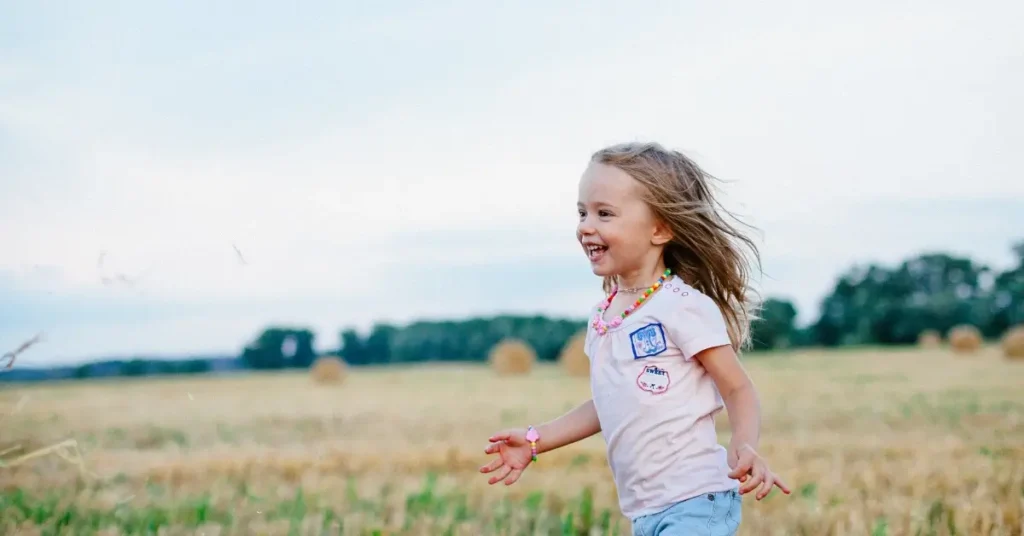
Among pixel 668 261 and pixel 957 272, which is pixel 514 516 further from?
pixel 957 272

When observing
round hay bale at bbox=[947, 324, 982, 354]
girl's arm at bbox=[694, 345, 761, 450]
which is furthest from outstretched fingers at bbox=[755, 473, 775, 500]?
round hay bale at bbox=[947, 324, 982, 354]

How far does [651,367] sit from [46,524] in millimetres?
2422

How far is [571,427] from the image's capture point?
294cm

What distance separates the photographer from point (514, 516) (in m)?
3.97

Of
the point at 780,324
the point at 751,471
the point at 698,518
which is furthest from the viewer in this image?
the point at 780,324

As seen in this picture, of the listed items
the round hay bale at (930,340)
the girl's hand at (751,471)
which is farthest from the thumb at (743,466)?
the round hay bale at (930,340)

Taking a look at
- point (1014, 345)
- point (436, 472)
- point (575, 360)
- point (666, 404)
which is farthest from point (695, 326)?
point (1014, 345)

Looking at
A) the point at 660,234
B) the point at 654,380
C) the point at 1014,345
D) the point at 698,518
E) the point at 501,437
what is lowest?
the point at 1014,345

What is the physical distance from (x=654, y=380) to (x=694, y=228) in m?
0.44

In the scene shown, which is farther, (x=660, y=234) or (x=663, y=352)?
(x=660, y=234)

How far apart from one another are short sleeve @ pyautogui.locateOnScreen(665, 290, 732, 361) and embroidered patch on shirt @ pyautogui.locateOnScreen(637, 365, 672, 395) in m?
0.07

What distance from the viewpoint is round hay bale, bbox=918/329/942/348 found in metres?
31.0

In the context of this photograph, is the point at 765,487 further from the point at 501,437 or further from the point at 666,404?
the point at 501,437

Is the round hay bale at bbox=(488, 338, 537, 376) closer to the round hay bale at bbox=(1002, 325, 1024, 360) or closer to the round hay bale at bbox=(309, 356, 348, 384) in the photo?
the round hay bale at bbox=(309, 356, 348, 384)
